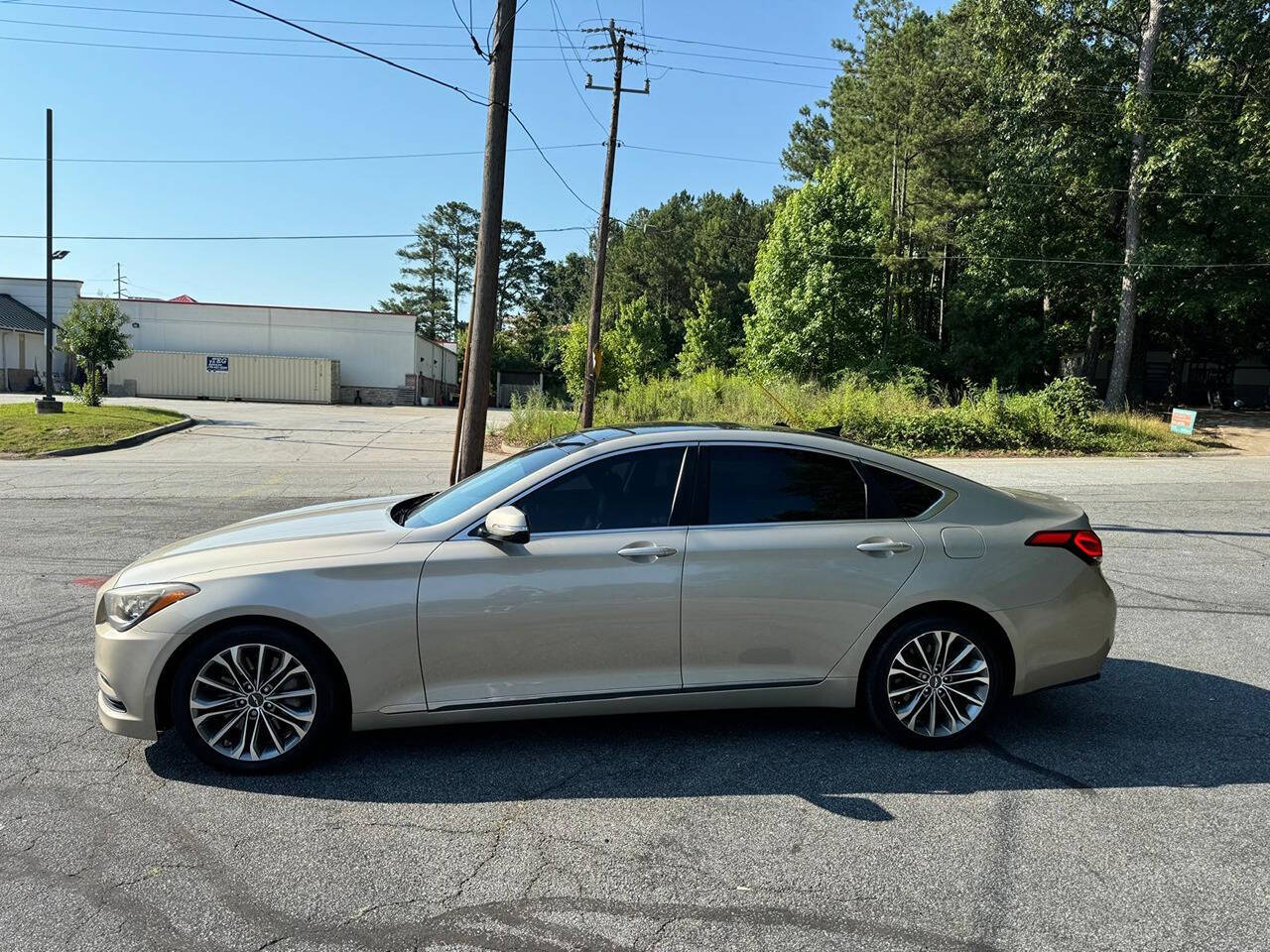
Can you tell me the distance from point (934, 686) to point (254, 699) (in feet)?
10.3

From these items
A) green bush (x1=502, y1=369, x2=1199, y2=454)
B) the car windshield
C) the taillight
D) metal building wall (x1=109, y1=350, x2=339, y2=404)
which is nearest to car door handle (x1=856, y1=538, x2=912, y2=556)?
the taillight

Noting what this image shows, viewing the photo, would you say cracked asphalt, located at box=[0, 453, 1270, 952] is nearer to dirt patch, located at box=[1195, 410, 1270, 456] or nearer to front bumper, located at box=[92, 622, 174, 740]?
front bumper, located at box=[92, 622, 174, 740]

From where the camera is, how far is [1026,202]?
111ft

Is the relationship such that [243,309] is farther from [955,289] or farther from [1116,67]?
[1116,67]

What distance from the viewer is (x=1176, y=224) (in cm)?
3225

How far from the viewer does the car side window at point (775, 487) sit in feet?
13.4

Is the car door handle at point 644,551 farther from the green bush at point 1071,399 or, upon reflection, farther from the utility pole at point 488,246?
the green bush at point 1071,399

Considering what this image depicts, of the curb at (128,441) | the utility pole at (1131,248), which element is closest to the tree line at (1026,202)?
the utility pole at (1131,248)

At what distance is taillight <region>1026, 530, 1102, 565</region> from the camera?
421cm

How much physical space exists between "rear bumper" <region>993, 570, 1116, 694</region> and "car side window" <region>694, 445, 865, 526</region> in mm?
929

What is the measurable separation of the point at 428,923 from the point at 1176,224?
38.1 meters

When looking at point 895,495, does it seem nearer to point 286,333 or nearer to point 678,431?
point 678,431

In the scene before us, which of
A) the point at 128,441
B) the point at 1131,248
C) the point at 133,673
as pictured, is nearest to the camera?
the point at 133,673

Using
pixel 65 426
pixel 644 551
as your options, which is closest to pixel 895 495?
pixel 644 551
